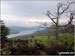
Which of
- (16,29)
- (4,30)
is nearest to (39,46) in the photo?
(16,29)

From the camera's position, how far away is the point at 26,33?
3.55m

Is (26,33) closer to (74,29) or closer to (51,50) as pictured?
(51,50)

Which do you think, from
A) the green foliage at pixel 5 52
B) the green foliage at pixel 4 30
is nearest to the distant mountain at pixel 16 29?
the green foliage at pixel 4 30

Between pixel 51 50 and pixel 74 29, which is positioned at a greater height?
pixel 74 29

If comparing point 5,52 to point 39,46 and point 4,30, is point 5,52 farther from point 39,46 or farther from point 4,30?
point 39,46

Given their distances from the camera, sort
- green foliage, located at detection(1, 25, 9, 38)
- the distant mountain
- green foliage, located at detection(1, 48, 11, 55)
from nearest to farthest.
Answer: green foliage, located at detection(1, 48, 11, 55) → green foliage, located at detection(1, 25, 9, 38) → the distant mountain

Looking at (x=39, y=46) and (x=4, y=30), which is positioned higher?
(x=4, y=30)

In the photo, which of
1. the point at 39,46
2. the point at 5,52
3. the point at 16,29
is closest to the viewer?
the point at 5,52

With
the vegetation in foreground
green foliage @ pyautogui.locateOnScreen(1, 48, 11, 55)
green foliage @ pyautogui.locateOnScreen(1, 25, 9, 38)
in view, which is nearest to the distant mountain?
green foliage @ pyautogui.locateOnScreen(1, 25, 9, 38)

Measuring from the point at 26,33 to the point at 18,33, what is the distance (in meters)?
0.18

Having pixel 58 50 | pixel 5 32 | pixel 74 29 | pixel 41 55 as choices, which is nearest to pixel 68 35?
pixel 74 29

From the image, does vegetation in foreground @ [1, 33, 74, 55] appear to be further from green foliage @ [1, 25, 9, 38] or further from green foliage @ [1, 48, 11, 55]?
green foliage @ [1, 25, 9, 38]

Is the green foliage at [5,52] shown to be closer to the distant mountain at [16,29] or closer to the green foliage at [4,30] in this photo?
the green foliage at [4,30]

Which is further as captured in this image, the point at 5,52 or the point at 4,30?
the point at 4,30
